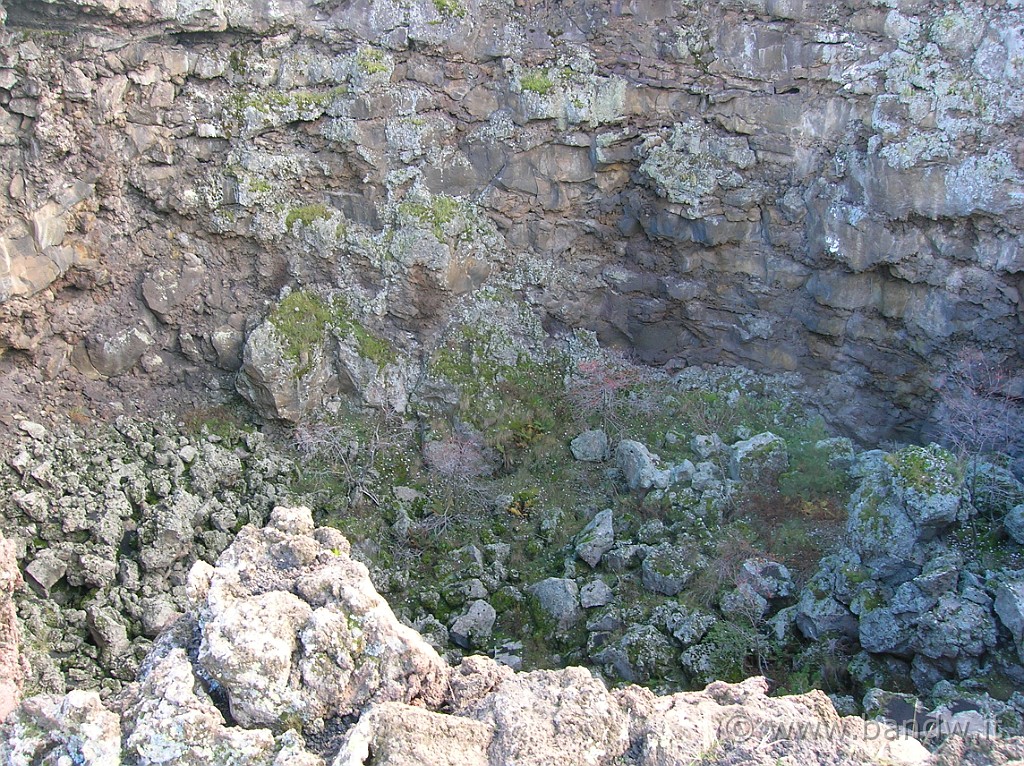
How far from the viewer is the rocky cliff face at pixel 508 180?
13.2 m

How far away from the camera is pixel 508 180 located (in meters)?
15.3

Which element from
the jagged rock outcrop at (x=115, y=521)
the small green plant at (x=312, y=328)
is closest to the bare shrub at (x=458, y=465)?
the small green plant at (x=312, y=328)

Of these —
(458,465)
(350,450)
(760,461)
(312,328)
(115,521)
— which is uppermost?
(312,328)

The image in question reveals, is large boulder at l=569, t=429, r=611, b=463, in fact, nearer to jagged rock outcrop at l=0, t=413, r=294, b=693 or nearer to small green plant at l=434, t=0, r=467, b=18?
jagged rock outcrop at l=0, t=413, r=294, b=693

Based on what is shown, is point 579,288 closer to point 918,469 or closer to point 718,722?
point 918,469

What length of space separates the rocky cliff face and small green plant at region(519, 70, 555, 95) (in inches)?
2.0

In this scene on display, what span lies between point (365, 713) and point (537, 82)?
11.0m

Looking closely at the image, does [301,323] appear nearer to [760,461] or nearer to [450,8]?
[450,8]

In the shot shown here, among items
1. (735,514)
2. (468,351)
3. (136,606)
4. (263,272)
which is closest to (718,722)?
(735,514)

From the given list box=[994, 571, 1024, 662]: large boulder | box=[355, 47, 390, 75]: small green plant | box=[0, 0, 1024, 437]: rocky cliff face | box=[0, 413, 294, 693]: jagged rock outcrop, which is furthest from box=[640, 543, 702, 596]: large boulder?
box=[355, 47, 390, 75]: small green plant

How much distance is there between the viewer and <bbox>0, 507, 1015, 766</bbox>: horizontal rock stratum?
6141mm

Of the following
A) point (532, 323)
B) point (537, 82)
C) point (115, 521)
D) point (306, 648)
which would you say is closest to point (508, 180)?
point (537, 82)

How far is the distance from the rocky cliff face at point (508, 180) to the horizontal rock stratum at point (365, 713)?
8.05 metres

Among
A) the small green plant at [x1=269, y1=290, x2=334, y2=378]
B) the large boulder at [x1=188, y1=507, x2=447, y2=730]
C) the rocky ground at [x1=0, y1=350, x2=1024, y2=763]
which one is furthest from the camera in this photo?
the small green plant at [x1=269, y1=290, x2=334, y2=378]
